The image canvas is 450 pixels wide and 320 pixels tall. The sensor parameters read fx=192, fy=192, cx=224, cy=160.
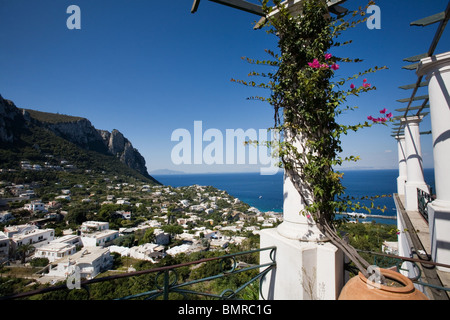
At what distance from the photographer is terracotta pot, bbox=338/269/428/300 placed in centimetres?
107

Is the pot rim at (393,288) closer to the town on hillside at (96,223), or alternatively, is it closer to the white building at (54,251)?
the town on hillside at (96,223)

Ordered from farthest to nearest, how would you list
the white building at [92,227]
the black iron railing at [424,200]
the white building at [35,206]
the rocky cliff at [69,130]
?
the rocky cliff at [69,130]
the white building at [35,206]
the white building at [92,227]
the black iron railing at [424,200]

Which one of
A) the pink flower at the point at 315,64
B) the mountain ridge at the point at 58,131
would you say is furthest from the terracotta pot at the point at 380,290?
the mountain ridge at the point at 58,131

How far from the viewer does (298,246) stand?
63.0 inches

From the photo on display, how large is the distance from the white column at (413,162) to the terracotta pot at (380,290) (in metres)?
6.90

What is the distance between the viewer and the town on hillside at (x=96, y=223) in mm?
22156

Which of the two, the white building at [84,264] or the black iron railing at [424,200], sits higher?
the black iron railing at [424,200]

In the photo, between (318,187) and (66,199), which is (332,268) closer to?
(318,187)

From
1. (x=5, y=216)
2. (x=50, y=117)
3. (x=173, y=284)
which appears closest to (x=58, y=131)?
(x=50, y=117)

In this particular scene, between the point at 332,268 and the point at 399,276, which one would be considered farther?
the point at 332,268

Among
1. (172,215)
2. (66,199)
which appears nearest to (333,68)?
(172,215)

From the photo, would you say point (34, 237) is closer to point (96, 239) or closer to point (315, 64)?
point (96, 239)
